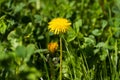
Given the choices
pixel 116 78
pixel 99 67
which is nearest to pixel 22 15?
pixel 99 67

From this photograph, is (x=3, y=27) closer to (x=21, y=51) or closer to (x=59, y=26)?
(x=59, y=26)

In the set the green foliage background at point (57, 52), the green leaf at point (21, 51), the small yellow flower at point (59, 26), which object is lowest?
the green foliage background at point (57, 52)

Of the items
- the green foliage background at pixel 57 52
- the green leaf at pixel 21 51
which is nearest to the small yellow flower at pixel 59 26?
the green foliage background at pixel 57 52

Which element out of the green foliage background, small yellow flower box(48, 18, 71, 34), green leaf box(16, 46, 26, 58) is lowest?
the green foliage background

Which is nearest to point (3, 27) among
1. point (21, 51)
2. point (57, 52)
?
point (57, 52)

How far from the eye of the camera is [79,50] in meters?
2.07

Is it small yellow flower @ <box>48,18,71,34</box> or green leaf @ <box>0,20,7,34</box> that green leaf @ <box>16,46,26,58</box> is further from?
green leaf @ <box>0,20,7,34</box>

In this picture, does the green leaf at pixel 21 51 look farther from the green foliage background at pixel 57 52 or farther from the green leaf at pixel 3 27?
the green leaf at pixel 3 27

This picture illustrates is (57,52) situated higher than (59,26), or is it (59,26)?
(59,26)

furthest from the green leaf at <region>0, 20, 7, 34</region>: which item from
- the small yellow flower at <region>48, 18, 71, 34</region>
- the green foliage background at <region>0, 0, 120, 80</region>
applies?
the small yellow flower at <region>48, 18, 71, 34</region>

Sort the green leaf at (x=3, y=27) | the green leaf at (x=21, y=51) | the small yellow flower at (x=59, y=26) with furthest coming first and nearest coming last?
the green leaf at (x=3, y=27) → the small yellow flower at (x=59, y=26) → the green leaf at (x=21, y=51)

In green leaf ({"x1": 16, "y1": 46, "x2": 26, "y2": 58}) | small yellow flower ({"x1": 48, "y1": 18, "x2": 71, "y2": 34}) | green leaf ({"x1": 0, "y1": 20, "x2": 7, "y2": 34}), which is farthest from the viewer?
green leaf ({"x1": 0, "y1": 20, "x2": 7, "y2": 34})

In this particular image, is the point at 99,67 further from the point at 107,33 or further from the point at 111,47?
the point at 107,33

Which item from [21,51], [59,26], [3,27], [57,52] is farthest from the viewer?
[57,52]
